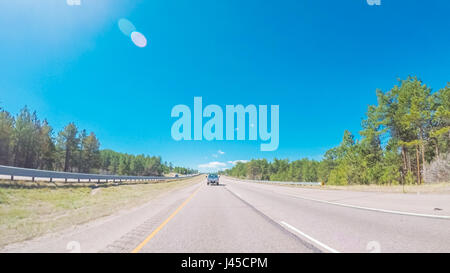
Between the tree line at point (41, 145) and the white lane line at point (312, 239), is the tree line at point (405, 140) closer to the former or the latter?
the white lane line at point (312, 239)

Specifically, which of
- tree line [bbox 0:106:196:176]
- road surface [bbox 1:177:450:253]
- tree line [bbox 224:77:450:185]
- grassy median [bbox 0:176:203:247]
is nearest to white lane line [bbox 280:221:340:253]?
road surface [bbox 1:177:450:253]

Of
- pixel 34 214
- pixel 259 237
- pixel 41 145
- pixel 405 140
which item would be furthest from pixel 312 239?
pixel 41 145

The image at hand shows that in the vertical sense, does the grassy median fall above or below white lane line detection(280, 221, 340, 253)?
below

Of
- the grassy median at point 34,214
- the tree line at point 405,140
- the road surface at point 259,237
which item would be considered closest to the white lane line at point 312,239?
the road surface at point 259,237

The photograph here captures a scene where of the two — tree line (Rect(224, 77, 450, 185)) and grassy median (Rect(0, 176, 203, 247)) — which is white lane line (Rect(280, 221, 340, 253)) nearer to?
grassy median (Rect(0, 176, 203, 247))

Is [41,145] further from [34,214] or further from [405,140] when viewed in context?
[405,140]

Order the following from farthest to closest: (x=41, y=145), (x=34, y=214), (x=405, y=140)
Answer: (x=41, y=145), (x=405, y=140), (x=34, y=214)

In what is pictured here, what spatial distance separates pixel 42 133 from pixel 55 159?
973cm

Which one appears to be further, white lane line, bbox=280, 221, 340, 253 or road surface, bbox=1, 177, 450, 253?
road surface, bbox=1, 177, 450, 253

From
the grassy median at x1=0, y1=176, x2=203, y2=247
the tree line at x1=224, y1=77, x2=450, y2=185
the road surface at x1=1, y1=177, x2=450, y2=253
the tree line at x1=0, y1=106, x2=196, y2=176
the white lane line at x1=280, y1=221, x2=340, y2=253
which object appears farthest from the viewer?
the tree line at x1=0, y1=106, x2=196, y2=176

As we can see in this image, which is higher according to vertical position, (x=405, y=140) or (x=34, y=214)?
(x=405, y=140)
